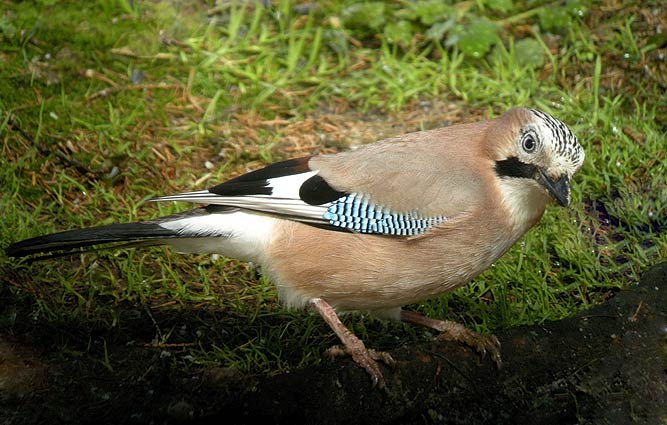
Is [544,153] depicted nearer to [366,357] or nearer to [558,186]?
[558,186]

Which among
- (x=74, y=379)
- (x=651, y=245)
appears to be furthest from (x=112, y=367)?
(x=651, y=245)

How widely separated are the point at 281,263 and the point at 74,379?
1.01 m

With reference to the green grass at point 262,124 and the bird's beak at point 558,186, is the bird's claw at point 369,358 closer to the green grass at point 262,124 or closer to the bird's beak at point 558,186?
the green grass at point 262,124

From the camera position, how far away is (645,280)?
427 centimetres

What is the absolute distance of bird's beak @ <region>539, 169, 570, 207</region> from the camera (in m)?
3.64

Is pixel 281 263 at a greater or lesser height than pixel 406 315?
greater

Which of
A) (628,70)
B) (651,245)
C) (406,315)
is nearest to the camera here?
(406,315)

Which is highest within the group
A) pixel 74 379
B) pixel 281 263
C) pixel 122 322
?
pixel 281 263

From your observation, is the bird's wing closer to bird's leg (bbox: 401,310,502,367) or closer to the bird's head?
the bird's head

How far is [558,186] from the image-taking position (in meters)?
3.69

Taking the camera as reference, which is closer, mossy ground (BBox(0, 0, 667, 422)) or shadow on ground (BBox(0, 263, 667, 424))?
shadow on ground (BBox(0, 263, 667, 424))

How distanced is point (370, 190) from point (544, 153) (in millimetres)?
780

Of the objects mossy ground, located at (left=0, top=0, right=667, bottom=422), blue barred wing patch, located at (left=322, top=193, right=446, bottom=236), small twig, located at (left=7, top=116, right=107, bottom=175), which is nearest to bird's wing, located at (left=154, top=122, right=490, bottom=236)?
blue barred wing patch, located at (left=322, top=193, right=446, bottom=236)

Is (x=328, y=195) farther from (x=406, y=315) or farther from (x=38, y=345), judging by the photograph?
(x=38, y=345)
